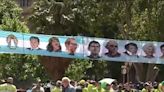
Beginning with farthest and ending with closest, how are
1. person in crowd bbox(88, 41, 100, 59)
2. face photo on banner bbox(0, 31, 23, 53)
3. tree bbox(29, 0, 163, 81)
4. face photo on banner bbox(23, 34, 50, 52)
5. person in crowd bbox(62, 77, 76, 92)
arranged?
tree bbox(29, 0, 163, 81)
person in crowd bbox(88, 41, 100, 59)
face photo on banner bbox(23, 34, 50, 52)
face photo on banner bbox(0, 31, 23, 53)
person in crowd bbox(62, 77, 76, 92)

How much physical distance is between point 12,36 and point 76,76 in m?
21.2

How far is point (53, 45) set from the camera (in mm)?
18359

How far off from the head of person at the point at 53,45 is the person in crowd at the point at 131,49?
2541mm

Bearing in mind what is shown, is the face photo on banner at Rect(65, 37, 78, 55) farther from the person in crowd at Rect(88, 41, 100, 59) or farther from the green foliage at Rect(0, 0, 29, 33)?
the green foliage at Rect(0, 0, 29, 33)

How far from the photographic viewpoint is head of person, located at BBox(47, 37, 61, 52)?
1822 cm

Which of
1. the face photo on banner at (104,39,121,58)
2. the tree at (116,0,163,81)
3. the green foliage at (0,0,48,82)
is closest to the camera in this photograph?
Answer: the face photo on banner at (104,39,121,58)

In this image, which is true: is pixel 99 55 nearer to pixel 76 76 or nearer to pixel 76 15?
pixel 76 15

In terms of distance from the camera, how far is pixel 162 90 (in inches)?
664

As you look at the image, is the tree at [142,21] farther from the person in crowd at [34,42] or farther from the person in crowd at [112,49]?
the person in crowd at [34,42]

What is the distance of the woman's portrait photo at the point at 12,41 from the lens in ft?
56.5

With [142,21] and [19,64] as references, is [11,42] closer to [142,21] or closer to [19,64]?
[142,21]

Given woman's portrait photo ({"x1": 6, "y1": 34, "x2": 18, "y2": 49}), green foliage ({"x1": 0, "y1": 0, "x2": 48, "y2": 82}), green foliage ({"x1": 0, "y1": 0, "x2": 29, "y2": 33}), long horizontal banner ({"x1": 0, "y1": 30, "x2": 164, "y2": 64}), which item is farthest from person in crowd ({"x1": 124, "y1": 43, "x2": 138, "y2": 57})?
green foliage ({"x1": 0, "y1": 0, "x2": 29, "y2": 33})

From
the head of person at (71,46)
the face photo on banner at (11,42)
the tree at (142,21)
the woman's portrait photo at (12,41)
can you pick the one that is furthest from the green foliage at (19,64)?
the woman's portrait photo at (12,41)

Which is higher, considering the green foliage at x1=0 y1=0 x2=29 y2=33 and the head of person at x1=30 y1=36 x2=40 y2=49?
the green foliage at x1=0 y1=0 x2=29 y2=33
